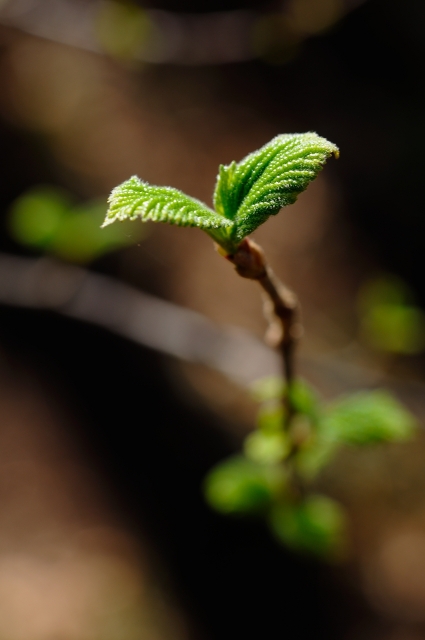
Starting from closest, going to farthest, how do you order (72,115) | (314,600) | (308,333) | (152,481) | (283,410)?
1. (283,410)
2. (314,600)
3. (152,481)
4. (308,333)
5. (72,115)

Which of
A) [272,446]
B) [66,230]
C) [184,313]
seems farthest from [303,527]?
[66,230]

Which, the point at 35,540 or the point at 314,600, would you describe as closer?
the point at 314,600

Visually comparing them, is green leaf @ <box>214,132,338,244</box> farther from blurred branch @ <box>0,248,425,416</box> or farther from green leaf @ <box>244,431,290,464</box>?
blurred branch @ <box>0,248,425,416</box>

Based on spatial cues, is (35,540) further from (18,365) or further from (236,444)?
(236,444)

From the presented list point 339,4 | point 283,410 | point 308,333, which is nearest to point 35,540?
point 308,333

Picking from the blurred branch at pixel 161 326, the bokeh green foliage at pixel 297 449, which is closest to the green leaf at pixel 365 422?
the bokeh green foliage at pixel 297 449

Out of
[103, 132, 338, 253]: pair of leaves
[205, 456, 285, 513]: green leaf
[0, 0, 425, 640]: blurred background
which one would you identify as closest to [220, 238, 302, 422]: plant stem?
[103, 132, 338, 253]: pair of leaves

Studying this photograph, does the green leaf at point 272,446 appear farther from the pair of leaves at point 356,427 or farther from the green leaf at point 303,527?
the green leaf at point 303,527
